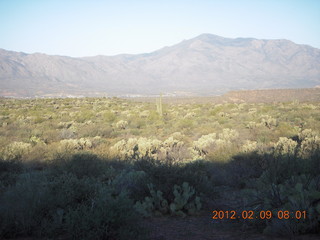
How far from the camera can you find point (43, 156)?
11.1 meters

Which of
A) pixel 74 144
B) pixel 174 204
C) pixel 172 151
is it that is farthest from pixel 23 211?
pixel 74 144

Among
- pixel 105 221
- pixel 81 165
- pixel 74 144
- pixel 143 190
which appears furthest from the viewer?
pixel 74 144

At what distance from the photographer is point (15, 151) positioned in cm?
1070

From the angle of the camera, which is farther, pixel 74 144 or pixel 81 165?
pixel 74 144

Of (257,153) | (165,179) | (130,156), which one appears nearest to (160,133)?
(130,156)

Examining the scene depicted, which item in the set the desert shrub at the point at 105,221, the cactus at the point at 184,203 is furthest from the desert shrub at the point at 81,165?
the desert shrub at the point at 105,221

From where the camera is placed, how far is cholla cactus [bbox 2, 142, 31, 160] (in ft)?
32.5

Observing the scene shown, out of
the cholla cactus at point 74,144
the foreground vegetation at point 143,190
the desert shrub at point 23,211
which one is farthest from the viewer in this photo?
the cholla cactus at point 74,144

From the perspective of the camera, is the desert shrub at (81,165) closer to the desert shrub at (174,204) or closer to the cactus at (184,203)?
the desert shrub at (174,204)

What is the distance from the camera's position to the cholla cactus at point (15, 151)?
9909 millimetres

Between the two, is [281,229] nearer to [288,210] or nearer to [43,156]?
[288,210]

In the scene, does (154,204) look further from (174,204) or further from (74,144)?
(74,144)

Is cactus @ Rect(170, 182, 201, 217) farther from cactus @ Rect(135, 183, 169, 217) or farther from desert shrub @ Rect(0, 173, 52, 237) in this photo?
desert shrub @ Rect(0, 173, 52, 237)

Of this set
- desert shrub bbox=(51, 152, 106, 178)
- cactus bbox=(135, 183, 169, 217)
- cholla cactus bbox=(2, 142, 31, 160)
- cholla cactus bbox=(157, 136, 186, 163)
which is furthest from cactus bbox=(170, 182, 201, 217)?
cholla cactus bbox=(2, 142, 31, 160)
